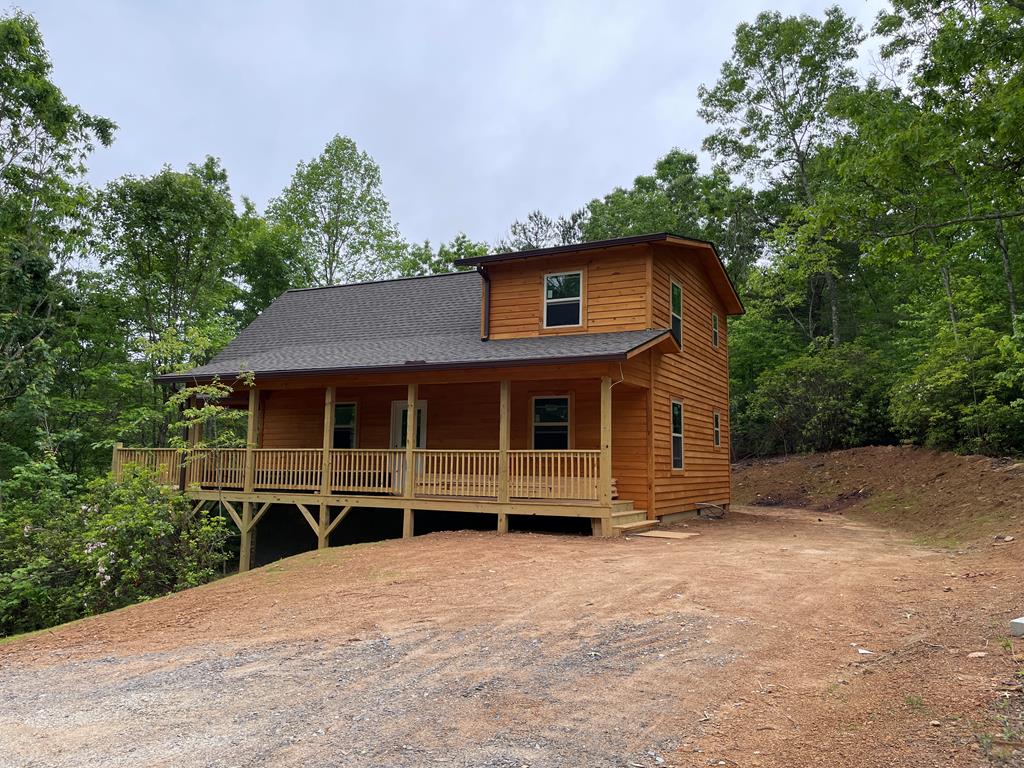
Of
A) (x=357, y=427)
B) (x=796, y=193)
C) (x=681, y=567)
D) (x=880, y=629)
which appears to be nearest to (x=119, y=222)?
(x=357, y=427)

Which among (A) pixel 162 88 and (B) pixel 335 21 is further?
(A) pixel 162 88

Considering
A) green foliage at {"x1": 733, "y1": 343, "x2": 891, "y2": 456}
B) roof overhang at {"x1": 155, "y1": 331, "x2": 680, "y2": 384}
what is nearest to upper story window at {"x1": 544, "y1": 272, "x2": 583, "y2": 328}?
roof overhang at {"x1": 155, "y1": 331, "x2": 680, "y2": 384}

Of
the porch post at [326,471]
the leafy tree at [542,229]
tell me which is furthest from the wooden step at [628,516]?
the leafy tree at [542,229]

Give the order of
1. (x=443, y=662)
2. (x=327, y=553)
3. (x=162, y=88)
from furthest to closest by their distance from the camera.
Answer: (x=162, y=88)
(x=327, y=553)
(x=443, y=662)

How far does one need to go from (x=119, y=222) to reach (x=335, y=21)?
1033cm

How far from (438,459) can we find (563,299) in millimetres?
4260

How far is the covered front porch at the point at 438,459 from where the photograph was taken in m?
12.2

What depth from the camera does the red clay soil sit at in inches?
136

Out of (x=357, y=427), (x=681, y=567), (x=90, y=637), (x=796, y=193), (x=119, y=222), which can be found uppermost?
(x=796, y=193)

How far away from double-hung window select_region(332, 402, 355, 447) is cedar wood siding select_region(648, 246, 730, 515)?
7518mm

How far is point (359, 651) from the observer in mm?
5477

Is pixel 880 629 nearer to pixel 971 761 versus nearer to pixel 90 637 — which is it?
pixel 971 761

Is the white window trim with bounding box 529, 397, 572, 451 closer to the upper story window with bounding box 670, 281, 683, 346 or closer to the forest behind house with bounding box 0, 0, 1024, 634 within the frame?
the upper story window with bounding box 670, 281, 683, 346

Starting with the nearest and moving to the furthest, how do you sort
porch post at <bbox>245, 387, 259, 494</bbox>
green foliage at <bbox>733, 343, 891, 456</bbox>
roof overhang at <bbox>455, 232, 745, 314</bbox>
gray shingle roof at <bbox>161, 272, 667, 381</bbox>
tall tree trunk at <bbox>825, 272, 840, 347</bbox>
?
1. gray shingle roof at <bbox>161, 272, 667, 381</bbox>
2. roof overhang at <bbox>455, 232, 745, 314</bbox>
3. porch post at <bbox>245, 387, 259, 494</bbox>
4. green foliage at <bbox>733, 343, 891, 456</bbox>
5. tall tree trunk at <bbox>825, 272, 840, 347</bbox>
